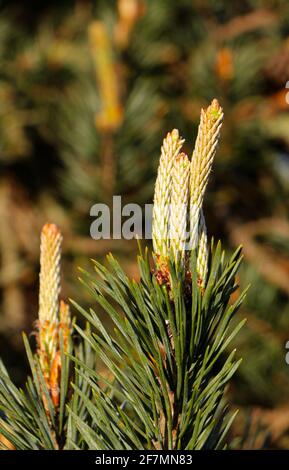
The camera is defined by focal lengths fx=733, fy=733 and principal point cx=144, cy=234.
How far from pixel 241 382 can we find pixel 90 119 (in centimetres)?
39

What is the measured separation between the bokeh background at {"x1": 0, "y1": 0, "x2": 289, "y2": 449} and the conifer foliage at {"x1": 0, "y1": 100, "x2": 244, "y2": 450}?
567 mm

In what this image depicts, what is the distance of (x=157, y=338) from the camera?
0.30m

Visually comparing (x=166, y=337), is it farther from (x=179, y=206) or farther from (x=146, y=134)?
(x=146, y=134)

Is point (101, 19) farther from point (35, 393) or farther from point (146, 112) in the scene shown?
point (35, 393)

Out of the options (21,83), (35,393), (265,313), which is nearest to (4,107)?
(21,83)

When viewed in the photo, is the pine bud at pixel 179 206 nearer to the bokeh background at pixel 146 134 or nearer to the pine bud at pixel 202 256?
the pine bud at pixel 202 256

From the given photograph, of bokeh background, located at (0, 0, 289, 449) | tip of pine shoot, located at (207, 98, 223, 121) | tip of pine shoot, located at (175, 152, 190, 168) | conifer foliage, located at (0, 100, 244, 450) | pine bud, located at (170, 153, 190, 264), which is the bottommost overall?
conifer foliage, located at (0, 100, 244, 450)

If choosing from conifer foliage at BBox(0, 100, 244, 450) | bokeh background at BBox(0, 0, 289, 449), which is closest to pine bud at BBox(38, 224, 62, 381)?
conifer foliage at BBox(0, 100, 244, 450)

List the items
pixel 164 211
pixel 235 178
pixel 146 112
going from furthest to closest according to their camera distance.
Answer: pixel 235 178 < pixel 146 112 < pixel 164 211

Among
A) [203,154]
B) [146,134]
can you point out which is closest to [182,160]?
[203,154]

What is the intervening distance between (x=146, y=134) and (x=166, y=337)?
2.14 ft

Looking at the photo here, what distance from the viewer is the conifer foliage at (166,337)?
0.28 m

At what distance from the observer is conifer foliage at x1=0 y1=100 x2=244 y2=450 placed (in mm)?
281

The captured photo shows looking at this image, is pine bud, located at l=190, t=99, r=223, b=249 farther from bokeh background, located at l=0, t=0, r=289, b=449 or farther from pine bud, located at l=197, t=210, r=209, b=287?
bokeh background, located at l=0, t=0, r=289, b=449
